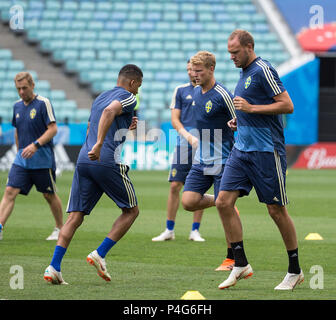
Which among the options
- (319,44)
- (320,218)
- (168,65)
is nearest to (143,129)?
(168,65)

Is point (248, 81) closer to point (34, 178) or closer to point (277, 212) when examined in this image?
point (277, 212)

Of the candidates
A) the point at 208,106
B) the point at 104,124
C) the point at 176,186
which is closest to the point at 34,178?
the point at 176,186

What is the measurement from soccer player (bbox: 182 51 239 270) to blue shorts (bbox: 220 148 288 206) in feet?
3.81

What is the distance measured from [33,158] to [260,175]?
411cm

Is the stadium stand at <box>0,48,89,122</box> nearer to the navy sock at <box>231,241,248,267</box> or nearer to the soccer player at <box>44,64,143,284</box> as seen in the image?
the soccer player at <box>44,64,143,284</box>

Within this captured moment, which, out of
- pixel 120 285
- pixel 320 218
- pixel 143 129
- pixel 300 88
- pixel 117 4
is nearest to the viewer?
pixel 120 285

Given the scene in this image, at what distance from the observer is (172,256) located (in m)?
8.71

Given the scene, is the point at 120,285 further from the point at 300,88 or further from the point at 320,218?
the point at 300,88

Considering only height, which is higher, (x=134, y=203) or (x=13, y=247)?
(x=134, y=203)

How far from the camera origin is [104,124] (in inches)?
266

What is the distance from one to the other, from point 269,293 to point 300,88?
2186 cm

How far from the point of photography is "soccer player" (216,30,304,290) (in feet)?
21.9

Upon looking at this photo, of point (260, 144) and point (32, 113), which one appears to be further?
point (32, 113)

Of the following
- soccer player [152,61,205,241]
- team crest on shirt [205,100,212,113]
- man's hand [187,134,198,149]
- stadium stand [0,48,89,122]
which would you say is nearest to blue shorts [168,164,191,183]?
soccer player [152,61,205,241]
